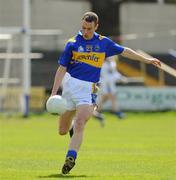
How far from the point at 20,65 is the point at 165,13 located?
1391cm

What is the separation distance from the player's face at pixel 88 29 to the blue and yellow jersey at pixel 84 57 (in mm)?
122

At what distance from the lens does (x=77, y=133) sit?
35.7 ft

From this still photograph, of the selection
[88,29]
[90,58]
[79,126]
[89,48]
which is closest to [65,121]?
[79,126]

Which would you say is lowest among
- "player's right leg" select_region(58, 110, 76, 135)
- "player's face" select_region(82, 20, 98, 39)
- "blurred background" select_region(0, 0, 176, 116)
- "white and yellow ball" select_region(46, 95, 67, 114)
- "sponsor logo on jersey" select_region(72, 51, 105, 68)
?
"blurred background" select_region(0, 0, 176, 116)

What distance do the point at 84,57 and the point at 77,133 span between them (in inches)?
43.7

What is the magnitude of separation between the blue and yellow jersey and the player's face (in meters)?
0.12

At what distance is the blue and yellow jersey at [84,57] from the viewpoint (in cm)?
1113

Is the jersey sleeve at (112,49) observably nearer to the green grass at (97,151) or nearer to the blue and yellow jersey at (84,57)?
the blue and yellow jersey at (84,57)

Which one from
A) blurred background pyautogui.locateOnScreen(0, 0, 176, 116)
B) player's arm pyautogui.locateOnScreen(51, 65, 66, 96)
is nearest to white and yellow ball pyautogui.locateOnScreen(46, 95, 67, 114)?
player's arm pyautogui.locateOnScreen(51, 65, 66, 96)

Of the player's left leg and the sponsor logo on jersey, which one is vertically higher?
the sponsor logo on jersey

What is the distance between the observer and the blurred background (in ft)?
94.2

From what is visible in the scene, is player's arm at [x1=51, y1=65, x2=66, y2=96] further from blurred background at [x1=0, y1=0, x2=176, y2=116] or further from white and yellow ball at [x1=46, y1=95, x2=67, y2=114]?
blurred background at [x1=0, y1=0, x2=176, y2=116]

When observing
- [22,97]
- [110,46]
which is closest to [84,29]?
[110,46]

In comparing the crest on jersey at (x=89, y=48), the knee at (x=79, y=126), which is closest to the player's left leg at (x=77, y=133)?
the knee at (x=79, y=126)
